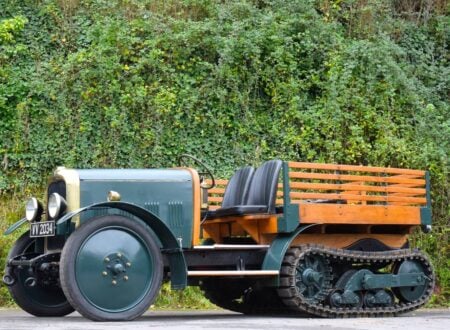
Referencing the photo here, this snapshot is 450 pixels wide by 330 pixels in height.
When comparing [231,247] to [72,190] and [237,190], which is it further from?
[72,190]

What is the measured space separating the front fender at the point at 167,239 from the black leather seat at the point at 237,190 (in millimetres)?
1207

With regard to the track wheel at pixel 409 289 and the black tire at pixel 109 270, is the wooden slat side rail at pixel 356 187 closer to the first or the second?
the track wheel at pixel 409 289

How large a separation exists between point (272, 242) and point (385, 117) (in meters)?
→ 7.10

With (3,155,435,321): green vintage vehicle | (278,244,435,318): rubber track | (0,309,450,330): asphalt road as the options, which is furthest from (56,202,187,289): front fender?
(278,244,435,318): rubber track

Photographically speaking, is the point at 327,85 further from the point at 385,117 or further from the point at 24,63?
the point at 24,63

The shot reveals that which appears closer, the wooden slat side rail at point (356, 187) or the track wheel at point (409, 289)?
the wooden slat side rail at point (356, 187)

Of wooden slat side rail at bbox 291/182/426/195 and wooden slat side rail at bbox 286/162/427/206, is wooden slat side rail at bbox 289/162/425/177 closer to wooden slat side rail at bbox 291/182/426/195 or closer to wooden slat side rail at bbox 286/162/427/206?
wooden slat side rail at bbox 286/162/427/206

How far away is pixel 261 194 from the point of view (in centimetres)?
1090

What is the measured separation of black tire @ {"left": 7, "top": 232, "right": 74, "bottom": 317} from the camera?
34.5 feet

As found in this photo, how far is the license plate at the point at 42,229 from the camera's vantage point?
973cm

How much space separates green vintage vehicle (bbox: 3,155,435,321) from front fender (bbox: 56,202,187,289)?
1cm

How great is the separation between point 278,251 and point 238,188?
3.96 ft

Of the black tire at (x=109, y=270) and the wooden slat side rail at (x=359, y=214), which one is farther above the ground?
the wooden slat side rail at (x=359, y=214)

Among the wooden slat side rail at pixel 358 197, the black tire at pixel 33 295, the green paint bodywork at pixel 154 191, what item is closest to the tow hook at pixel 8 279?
the black tire at pixel 33 295
